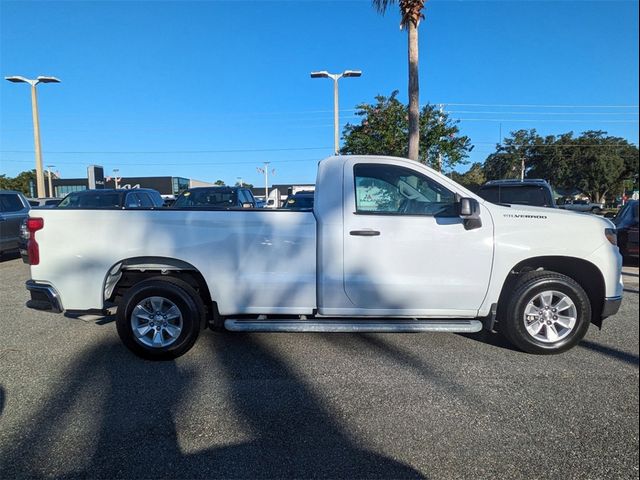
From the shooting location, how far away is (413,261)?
13.1ft

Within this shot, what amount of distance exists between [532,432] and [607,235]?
234 centimetres

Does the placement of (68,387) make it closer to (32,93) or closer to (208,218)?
(208,218)

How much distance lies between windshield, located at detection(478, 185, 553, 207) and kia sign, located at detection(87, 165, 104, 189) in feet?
78.2

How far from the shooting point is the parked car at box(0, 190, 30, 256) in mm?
10094

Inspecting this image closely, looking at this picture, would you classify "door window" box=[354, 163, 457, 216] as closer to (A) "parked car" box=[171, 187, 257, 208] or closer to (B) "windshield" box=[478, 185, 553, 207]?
(B) "windshield" box=[478, 185, 553, 207]

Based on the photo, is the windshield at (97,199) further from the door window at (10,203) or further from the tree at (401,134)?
the tree at (401,134)

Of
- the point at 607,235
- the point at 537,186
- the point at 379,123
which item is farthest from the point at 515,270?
the point at 379,123

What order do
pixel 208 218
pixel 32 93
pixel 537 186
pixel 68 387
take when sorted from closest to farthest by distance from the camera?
pixel 68 387 → pixel 208 218 → pixel 537 186 → pixel 32 93

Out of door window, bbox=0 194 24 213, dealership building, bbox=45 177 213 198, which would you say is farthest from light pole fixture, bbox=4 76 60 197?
dealership building, bbox=45 177 213 198

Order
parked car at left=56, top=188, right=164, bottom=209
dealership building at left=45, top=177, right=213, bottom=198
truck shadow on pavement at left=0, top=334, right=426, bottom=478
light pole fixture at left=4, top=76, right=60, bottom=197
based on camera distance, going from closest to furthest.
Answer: truck shadow on pavement at left=0, top=334, right=426, bottom=478
parked car at left=56, top=188, right=164, bottom=209
light pole fixture at left=4, top=76, right=60, bottom=197
dealership building at left=45, top=177, right=213, bottom=198

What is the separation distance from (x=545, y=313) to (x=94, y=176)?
2723cm

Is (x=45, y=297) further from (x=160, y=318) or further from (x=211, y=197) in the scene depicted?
(x=211, y=197)

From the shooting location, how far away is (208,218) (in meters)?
3.98

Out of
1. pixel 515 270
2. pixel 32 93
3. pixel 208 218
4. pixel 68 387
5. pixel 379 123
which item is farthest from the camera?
pixel 32 93
